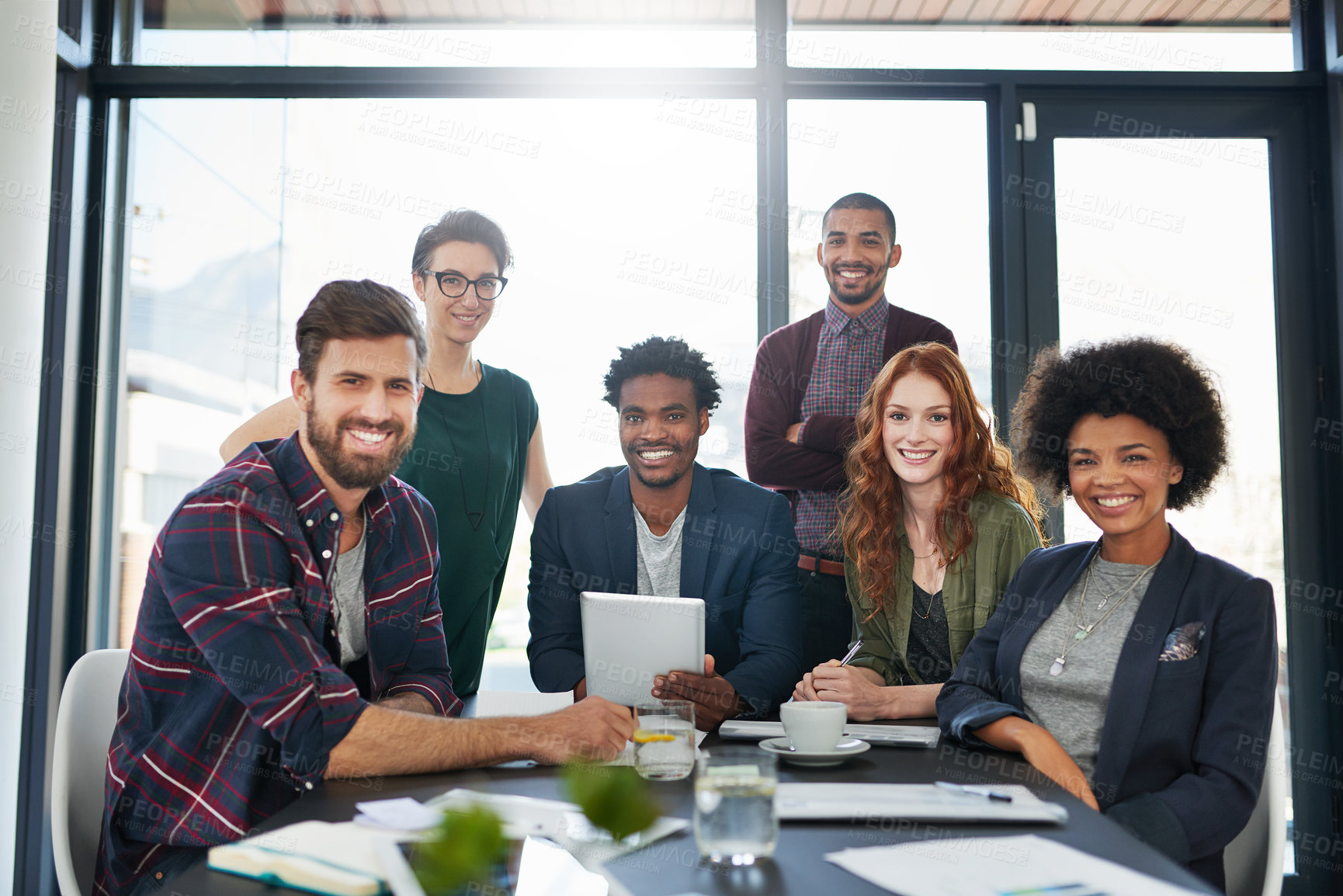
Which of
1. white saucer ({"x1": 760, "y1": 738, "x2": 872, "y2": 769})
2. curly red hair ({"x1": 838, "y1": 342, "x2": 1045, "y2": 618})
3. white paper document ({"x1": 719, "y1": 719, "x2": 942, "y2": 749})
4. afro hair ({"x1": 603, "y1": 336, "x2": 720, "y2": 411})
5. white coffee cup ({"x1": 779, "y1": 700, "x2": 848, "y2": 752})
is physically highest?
afro hair ({"x1": 603, "y1": 336, "x2": 720, "y2": 411})

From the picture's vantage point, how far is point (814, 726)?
4.60 ft

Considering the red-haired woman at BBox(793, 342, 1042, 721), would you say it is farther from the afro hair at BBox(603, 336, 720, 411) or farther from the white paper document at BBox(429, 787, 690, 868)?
the white paper document at BBox(429, 787, 690, 868)

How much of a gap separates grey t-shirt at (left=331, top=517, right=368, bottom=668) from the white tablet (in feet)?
1.32

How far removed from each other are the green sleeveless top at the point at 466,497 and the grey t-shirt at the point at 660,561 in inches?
19.3

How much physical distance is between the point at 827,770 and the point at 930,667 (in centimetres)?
83

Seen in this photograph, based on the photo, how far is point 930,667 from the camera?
214 centimetres

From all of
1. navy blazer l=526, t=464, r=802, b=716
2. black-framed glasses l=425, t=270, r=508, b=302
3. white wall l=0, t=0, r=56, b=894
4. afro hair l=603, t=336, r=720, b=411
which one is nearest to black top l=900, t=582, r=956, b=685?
navy blazer l=526, t=464, r=802, b=716

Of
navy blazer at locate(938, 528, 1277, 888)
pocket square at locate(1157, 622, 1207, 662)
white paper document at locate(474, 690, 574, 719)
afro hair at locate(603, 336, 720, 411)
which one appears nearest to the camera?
navy blazer at locate(938, 528, 1277, 888)

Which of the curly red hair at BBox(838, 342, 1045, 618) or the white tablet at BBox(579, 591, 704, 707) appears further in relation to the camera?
the curly red hair at BBox(838, 342, 1045, 618)

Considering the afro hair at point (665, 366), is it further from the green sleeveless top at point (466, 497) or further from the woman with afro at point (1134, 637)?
the woman with afro at point (1134, 637)

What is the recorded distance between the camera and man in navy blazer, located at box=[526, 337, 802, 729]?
7.16 feet

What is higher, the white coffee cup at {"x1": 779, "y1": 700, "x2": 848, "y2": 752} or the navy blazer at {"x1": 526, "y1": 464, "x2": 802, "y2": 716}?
the navy blazer at {"x1": 526, "y1": 464, "x2": 802, "y2": 716}

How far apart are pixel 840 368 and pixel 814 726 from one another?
1.67 metres

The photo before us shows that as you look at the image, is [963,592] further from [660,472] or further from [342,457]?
[342,457]
